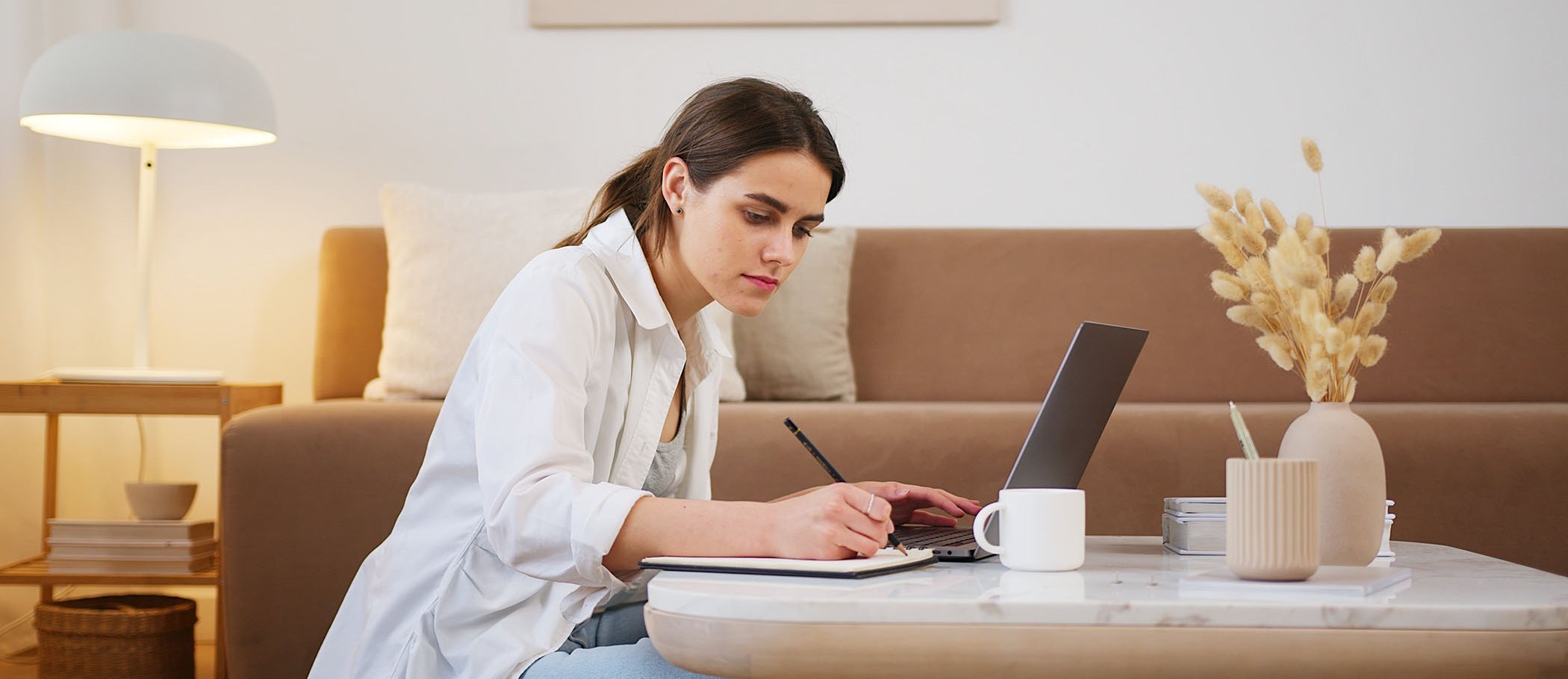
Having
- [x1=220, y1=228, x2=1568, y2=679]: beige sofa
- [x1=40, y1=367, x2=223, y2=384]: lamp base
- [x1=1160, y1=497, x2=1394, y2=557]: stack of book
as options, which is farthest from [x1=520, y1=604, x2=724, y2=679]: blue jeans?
[x1=40, y1=367, x2=223, y2=384]: lamp base

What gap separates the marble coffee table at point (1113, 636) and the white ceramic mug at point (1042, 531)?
0.55 feet

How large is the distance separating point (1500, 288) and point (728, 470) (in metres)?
1.70

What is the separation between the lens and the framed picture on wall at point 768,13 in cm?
289

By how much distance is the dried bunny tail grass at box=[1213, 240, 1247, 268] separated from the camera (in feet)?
3.33

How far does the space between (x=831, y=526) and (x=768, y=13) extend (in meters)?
2.18

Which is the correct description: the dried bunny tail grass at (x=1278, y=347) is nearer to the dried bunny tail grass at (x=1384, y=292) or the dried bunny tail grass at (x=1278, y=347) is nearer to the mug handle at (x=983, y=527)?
the dried bunny tail grass at (x=1384, y=292)

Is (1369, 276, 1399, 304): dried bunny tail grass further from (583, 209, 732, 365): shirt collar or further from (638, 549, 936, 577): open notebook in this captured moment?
(583, 209, 732, 365): shirt collar

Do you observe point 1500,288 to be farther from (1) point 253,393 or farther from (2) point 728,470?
(1) point 253,393

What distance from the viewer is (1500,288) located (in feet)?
8.66

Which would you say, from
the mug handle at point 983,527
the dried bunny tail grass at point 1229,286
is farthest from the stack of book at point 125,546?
the dried bunny tail grass at point 1229,286

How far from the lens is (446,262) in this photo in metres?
2.51

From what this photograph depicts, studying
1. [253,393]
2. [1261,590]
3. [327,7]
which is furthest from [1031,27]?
[1261,590]

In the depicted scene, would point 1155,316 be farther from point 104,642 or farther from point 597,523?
point 104,642

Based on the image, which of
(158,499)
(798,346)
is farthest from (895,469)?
(158,499)
